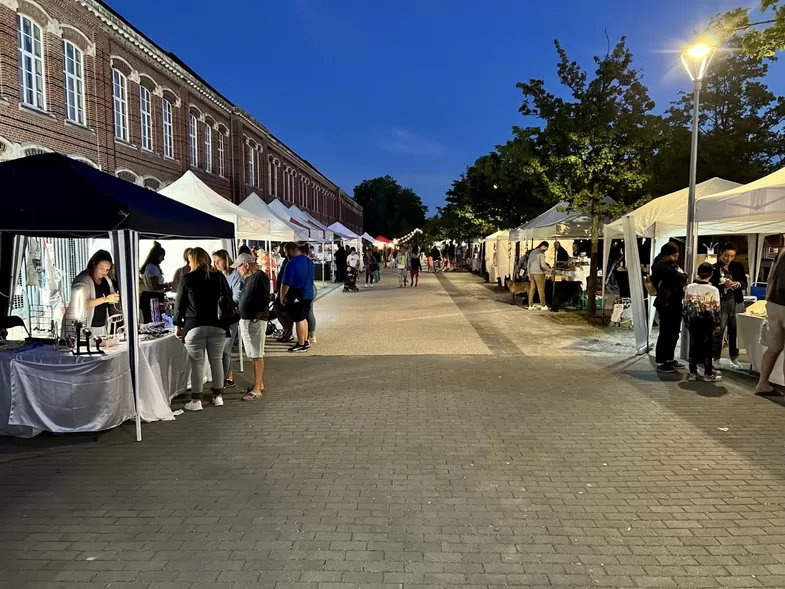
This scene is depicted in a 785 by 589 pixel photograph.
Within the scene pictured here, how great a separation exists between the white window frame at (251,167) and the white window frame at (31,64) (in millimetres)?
15738

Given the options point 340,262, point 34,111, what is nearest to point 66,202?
point 34,111

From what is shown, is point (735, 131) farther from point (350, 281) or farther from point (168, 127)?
point (168, 127)

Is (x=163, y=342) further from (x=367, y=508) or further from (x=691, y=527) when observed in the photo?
(x=691, y=527)

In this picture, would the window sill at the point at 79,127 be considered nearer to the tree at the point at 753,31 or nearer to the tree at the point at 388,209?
the tree at the point at 753,31

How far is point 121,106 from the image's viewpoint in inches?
675

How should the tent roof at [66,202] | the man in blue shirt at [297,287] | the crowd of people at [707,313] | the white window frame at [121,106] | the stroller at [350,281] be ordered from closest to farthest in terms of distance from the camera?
the tent roof at [66,202], the crowd of people at [707,313], the man in blue shirt at [297,287], the white window frame at [121,106], the stroller at [350,281]

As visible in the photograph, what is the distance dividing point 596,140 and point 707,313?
703cm

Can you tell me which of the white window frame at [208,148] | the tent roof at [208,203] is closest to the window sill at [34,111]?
the tent roof at [208,203]

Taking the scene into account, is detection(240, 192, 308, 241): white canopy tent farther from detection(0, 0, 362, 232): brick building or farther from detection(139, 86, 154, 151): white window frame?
detection(139, 86, 154, 151): white window frame

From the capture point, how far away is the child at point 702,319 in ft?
22.6

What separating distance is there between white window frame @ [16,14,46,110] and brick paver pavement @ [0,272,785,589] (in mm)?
11051

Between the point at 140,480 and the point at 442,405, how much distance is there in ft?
10.2

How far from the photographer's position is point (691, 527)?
3459 mm

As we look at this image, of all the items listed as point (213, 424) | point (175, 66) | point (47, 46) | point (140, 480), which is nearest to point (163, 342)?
point (213, 424)
